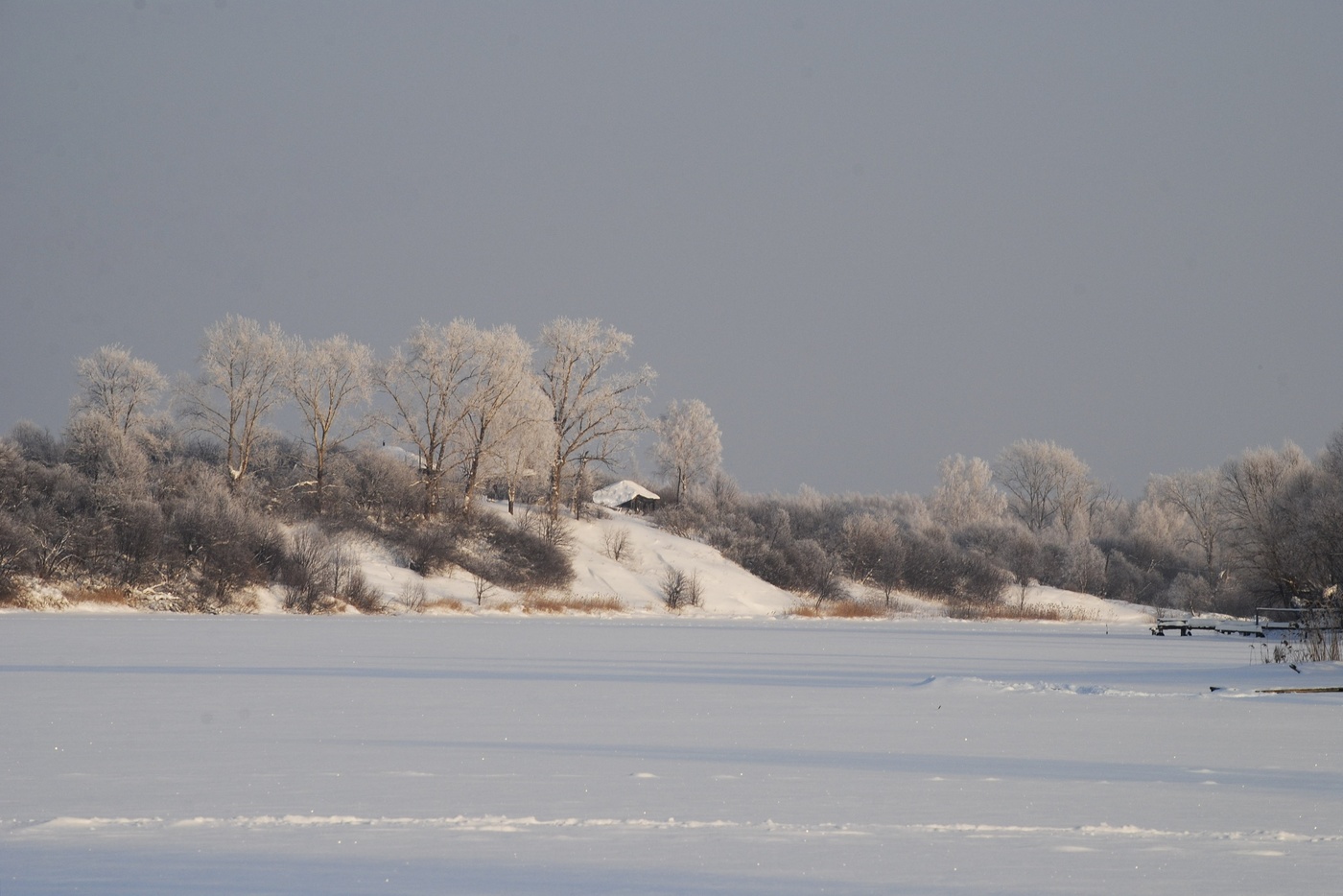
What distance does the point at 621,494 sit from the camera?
8488 centimetres

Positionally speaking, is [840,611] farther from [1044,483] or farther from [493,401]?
[1044,483]

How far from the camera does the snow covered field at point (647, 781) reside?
6996 mm

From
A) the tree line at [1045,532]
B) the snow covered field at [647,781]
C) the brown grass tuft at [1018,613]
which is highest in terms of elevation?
the tree line at [1045,532]

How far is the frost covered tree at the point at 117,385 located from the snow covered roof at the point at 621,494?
97.1 feet

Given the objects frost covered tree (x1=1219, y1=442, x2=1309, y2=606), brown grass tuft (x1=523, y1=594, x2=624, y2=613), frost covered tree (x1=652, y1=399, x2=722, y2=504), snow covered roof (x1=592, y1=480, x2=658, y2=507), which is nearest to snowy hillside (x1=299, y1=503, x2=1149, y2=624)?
brown grass tuft (x1=523, y1=594, x2=624, y2=613)

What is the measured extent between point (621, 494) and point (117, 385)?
32946mm

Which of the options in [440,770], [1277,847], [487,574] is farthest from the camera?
[487,574]

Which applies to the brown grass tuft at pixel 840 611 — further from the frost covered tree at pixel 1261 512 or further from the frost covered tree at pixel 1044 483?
the frost covered tree at pixel 1044 483

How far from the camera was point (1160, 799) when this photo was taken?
→ 372 inches

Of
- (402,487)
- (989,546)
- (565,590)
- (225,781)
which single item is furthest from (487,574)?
(225,781)

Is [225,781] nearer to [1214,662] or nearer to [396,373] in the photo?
[1214,662]

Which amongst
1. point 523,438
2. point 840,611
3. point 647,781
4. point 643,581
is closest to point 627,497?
point 523,438

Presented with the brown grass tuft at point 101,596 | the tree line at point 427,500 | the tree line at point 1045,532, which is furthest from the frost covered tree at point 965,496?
the brown grass tuft at point 101,596

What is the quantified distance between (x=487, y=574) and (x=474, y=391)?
976 centimetres
